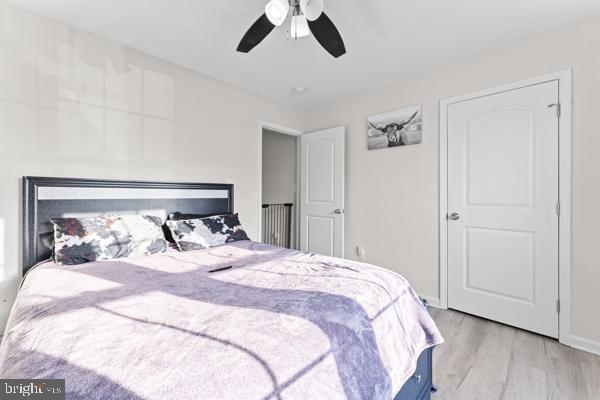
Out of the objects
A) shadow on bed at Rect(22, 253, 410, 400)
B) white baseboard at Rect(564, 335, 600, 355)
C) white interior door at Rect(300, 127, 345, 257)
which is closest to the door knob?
white baseboard at Rect(564, 335, 600, 355)

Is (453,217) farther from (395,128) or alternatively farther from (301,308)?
(301,308)

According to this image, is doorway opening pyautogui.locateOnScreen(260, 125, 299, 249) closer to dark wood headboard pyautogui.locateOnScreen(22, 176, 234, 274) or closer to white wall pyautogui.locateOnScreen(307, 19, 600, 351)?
white wall pyautogui.locateOnScreen(307, 19, 600, 351)

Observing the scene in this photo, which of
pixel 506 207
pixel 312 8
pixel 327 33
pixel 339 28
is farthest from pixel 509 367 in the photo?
pixel 339 28

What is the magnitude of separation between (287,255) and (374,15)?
6.25 feet

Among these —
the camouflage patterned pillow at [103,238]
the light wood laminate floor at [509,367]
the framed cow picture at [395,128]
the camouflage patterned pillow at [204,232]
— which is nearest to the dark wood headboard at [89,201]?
the camouflage patterned pillow at [103,238]

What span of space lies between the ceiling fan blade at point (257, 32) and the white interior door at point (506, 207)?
203cm

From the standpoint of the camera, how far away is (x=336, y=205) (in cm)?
370

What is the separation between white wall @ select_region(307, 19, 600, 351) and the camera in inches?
80.6

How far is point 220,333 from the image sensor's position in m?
0.83

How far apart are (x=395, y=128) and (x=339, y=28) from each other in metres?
1.41

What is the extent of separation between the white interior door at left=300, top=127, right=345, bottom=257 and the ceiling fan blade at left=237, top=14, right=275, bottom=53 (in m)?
1.95

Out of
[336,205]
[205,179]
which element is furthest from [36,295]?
Result: [336,205]

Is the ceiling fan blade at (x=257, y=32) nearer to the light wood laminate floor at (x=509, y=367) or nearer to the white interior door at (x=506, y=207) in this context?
the white interior door at (x=506, y=207)

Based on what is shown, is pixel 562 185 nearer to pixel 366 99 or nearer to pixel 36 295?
pixel 366 99
